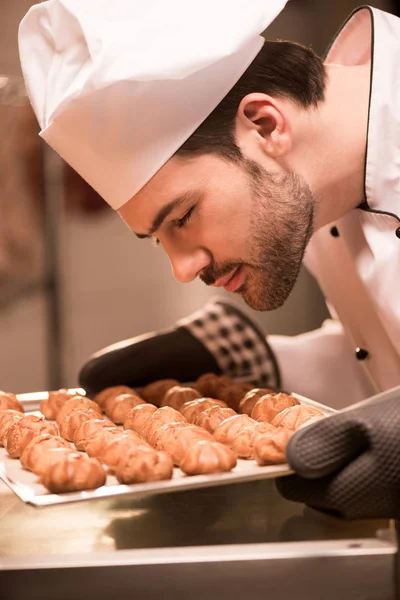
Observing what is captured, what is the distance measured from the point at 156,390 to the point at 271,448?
573 mm

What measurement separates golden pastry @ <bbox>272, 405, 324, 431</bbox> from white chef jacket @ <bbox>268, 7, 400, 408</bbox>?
30 centimetres

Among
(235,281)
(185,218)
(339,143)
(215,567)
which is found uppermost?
(339,143)

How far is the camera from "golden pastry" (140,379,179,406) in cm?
148

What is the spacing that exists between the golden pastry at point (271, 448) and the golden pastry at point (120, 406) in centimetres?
41

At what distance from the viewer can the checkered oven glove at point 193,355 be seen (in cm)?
157

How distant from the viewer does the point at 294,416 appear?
1104mm

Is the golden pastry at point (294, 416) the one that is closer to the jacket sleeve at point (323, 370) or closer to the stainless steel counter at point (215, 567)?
the stainless steel counter at point (215, 567)

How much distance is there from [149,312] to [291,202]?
211cm

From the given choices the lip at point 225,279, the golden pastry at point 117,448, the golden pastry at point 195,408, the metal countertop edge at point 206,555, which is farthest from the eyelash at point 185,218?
the metal countertop edge at point 206,555

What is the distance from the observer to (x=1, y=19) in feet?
9.66

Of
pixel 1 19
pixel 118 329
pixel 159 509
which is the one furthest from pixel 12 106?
pixel 159 509

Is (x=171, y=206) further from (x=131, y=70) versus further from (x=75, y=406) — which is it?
(x=75, y=406)

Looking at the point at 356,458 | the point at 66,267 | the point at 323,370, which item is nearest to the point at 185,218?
the point at 356,458

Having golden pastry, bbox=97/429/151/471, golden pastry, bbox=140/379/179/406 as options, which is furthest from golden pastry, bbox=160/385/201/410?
golden pastry, bbox=97/429/151/471
